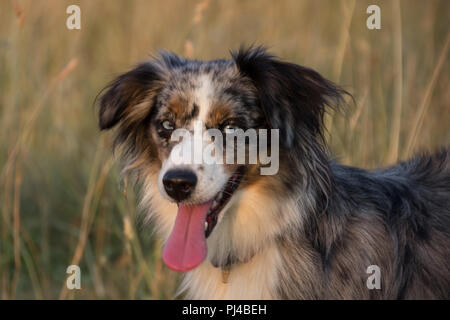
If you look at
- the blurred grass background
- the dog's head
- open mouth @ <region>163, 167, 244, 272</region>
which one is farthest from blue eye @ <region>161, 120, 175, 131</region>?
the blurred grass background

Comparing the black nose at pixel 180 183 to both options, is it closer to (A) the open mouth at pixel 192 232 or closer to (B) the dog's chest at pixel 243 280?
(A) the open mouth at pixel 192 232

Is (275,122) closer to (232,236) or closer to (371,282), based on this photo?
(232,236)

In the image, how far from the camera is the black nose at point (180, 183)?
9.83 feet

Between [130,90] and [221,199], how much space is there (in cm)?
88

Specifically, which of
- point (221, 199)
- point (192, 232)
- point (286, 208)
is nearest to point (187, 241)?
point (192, 232)

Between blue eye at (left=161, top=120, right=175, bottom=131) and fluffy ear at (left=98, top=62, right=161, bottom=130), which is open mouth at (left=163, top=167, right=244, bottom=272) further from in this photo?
fluffy ear at (left=98, top=62, right=161, bottom=130)

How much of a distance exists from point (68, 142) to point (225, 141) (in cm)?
328

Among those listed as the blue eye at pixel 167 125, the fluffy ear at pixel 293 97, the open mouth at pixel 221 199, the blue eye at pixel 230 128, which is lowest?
the open mouth at pixel 221 199

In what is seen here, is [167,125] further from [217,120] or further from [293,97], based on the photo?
[293,97]

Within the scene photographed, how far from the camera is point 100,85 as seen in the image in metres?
7.29

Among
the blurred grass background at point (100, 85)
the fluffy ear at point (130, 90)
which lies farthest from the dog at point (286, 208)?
the blurred grass background at point (100, 85)

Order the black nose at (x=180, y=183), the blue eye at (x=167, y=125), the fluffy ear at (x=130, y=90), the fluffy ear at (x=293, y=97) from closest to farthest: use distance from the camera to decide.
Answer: the black nose at (x=180, y=183)
the fluffy ear at (x=293, y=97)
the blue eye at (x=167, y=125)
the fluffy ear at (x=130, y=90)

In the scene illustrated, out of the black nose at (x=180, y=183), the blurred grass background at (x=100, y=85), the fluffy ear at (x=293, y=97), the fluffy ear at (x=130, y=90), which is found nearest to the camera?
the black nose at (x=180, y=183)

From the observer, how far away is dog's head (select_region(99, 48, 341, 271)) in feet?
10.1
